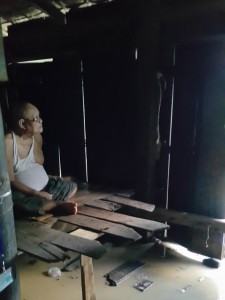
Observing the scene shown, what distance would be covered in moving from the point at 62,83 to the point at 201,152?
2427 mm

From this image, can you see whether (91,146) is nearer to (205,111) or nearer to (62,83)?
(62,83)

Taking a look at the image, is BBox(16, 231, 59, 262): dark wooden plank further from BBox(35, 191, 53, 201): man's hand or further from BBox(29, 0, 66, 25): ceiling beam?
BBox(29, 0, 66, 25): ceiling beam

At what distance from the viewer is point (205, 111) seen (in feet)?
12.9

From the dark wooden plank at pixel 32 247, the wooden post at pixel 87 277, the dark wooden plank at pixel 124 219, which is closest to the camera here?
the dark wooden plank at pixel 32 247

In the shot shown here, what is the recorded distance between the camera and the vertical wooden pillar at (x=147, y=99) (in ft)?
12.4

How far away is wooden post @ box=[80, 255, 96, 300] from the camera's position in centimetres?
307

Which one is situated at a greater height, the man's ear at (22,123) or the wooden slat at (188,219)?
the man's ear at (22,123)

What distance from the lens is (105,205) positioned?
13.0ft

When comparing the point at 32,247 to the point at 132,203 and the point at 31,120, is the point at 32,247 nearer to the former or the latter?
the point at 132,203

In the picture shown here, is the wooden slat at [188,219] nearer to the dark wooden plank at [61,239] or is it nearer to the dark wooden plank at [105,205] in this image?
the dark wooden plank at [105,205]

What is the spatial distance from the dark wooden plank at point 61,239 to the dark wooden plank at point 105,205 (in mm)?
764

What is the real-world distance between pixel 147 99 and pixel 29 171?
188 cm

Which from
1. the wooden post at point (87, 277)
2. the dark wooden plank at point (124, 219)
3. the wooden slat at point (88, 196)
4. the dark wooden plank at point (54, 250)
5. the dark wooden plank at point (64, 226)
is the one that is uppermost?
the dark wooden plank at point (54, 250)

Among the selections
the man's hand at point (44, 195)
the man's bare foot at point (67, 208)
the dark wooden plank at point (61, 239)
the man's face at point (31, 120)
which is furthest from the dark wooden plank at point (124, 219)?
the man's face at point (31, 120)
